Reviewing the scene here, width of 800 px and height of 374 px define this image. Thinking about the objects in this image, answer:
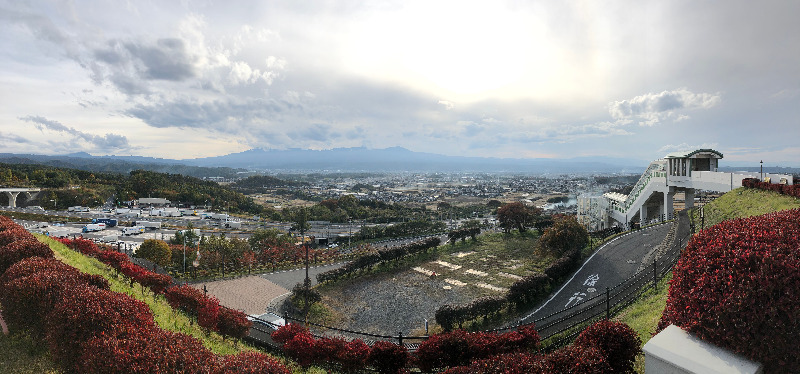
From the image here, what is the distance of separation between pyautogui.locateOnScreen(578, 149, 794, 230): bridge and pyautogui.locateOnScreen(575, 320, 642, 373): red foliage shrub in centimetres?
1413

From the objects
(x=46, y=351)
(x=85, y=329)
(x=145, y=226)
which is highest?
(x=85, y=329)

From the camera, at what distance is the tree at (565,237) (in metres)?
19.6

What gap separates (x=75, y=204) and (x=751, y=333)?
74549 mm

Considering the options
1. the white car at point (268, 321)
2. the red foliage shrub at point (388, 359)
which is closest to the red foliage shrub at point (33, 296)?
the white car at point (268, 321)

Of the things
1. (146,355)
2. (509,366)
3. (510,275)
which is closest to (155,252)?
(510,275)

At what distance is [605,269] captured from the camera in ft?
54.7

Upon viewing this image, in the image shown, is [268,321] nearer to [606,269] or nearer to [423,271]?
[423,271]

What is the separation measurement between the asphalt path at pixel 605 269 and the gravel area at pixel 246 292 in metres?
11.5

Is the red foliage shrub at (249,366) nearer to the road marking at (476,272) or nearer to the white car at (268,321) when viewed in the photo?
the white car at (268,321)

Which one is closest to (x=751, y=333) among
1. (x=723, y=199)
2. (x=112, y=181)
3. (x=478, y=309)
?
(x=478, y=309)

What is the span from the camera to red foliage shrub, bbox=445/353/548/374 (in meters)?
4.18

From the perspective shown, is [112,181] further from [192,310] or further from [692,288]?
[692,288]

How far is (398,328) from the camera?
13.5m

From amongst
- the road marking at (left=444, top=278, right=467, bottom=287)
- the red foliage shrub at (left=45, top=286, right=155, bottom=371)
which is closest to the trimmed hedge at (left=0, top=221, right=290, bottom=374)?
the red foliage shrub at (left=45, top=286, right=155, bottom=371)
